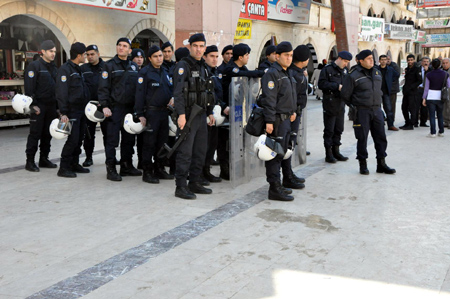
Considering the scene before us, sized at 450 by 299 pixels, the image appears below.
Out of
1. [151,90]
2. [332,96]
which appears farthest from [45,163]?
[332,96]

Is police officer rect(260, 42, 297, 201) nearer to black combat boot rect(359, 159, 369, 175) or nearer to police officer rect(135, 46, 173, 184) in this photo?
police officer rect(135, 46, 173, 184)

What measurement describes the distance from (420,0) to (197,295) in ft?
96.1

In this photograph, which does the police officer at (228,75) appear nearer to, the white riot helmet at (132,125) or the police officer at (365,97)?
the white riot helmet at (132,125)

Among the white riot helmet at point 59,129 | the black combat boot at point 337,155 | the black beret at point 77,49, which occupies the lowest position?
the black combat boot at point 337,155

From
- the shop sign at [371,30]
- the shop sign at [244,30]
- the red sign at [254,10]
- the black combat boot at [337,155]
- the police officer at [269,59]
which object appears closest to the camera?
the police officer at [269,59]

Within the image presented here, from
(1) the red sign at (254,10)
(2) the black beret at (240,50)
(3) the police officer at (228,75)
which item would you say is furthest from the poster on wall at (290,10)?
(2) the black beret at (240,50)

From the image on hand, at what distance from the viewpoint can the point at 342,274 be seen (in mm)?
3885

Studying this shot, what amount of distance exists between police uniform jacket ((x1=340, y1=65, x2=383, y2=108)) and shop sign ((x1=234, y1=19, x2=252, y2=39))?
1208 cm

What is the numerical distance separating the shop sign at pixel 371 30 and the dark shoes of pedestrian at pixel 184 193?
2445 centimetres

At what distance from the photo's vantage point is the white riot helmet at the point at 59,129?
709cm

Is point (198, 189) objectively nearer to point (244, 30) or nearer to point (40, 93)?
point (40, 93)

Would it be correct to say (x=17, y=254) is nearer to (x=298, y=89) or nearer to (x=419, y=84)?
(x=298, y=89)

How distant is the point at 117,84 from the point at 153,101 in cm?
62

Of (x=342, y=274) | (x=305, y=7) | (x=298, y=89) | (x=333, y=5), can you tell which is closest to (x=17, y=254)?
(x=342, y=274)
